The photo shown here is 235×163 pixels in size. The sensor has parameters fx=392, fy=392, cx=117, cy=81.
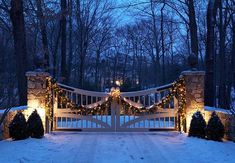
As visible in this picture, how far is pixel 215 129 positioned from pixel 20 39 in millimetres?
8222

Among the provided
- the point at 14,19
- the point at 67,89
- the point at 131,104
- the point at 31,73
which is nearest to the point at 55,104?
the point at 67,89

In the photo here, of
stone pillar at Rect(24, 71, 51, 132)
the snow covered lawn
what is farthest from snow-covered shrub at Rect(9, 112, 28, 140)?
stone pillar at Rect(24, 71, 51, 132)

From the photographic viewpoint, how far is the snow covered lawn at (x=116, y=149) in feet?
25.7

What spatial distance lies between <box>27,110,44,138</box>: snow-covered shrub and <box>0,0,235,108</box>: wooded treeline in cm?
177

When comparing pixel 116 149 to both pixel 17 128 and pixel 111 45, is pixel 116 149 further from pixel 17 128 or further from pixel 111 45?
pixel 111 45

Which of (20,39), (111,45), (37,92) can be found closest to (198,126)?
(37,92)

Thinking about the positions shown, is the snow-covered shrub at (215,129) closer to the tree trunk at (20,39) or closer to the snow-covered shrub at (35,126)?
the snow-covered shrub at (35,126)

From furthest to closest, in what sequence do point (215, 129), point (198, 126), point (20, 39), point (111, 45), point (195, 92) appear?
point (111, 45)
point (20, 39)
point (195, 92)
point (198, 126)
point (215, 129)

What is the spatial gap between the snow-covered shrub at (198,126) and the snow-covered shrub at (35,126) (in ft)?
12.9

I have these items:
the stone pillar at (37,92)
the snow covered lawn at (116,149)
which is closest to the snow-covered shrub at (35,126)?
the snow covered lawn at (116,149)

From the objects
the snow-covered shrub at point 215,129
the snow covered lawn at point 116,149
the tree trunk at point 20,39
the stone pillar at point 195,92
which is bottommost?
the snow covered lawn at point 116,149

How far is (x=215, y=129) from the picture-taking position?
31.8 ft

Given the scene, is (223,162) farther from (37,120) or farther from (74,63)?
(74,63)

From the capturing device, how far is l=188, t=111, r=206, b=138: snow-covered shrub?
33.4 ft
